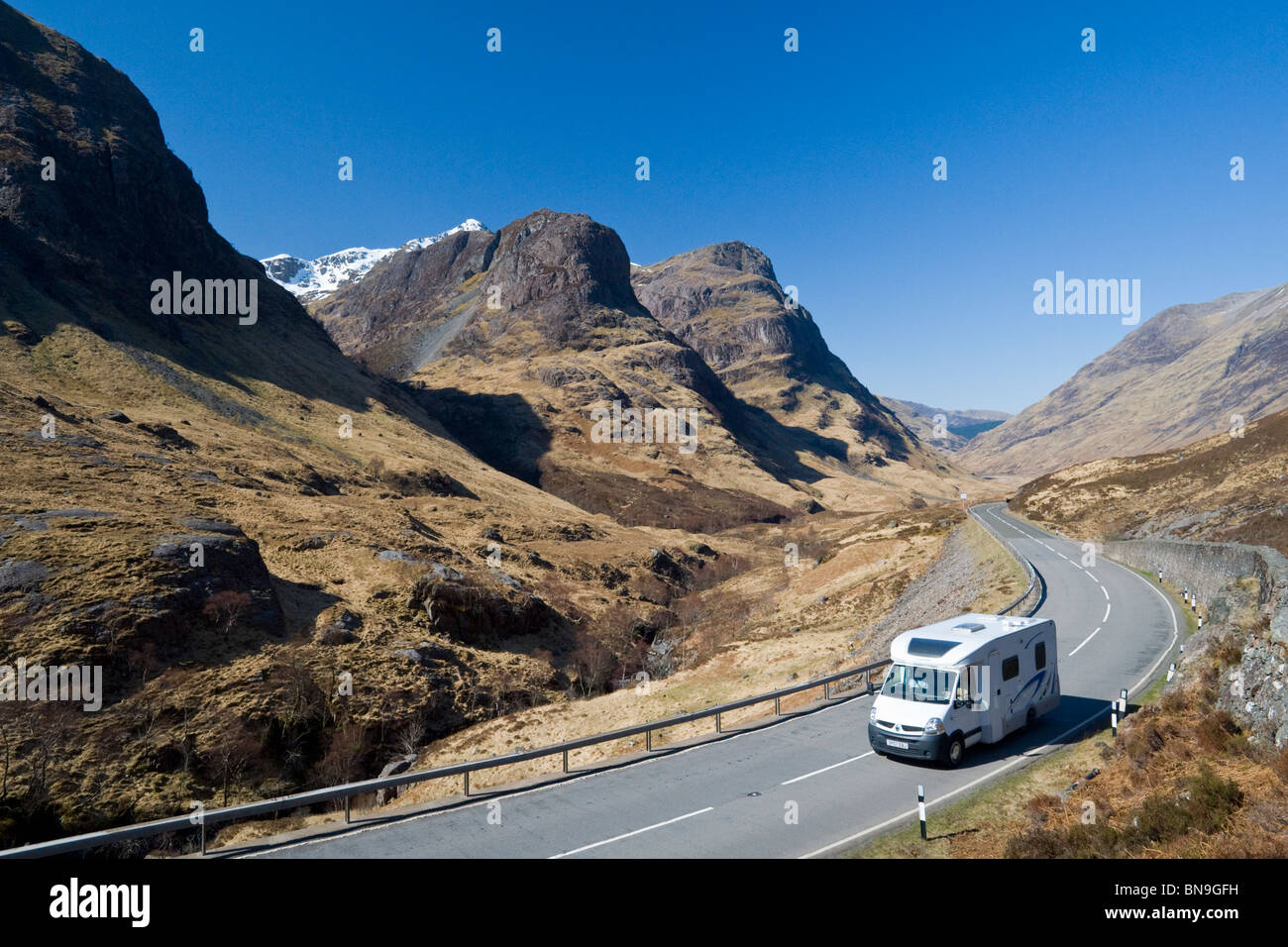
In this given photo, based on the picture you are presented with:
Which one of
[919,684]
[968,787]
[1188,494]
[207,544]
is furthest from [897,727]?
[1188,494]

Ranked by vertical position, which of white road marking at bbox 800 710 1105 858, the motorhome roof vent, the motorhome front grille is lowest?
white road marking at bbox 800 710 1105 858

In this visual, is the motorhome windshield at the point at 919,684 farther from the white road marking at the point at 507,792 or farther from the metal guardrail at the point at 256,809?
the metal guardrail at the point at 256,809

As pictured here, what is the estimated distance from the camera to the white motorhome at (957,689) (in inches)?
553

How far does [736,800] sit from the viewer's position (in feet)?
44.1

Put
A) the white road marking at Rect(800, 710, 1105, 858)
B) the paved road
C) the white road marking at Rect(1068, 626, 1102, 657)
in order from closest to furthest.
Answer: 1. the white road marking at Rect(800, 710, 1105, 858)
2. the paved road
3. the white road marking at Rect(1068, 626, 1102, 657)

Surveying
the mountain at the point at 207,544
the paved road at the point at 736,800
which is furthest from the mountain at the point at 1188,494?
the mountain at the point at 207,544

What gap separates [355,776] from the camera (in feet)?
79.5

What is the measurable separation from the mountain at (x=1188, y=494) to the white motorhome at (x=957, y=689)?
25628 millimetres

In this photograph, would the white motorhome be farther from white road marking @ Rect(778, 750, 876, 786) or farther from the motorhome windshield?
white road marking @ Rect(778, 750, 876, 786)

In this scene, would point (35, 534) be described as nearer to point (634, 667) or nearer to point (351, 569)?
point (351, 569)

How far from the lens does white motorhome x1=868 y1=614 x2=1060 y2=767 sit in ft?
46.1

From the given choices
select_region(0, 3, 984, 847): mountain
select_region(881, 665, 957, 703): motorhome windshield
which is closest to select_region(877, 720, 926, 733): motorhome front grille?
select_region(881, 665, 957, 703): motorhome windshield

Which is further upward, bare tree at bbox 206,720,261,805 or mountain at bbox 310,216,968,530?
mountain at bbox 310,216,968,530
